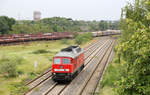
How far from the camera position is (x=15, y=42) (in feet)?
174

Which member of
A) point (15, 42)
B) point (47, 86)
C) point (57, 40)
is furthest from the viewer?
point (57, 40)

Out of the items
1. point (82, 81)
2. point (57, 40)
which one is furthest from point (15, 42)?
point (82, 81)

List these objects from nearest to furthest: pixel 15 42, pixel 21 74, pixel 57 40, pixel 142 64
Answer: pixel 142 64, pixel 21 74, pixel 15 42, pixel 57 40

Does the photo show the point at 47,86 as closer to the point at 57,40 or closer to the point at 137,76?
the point at 137,76

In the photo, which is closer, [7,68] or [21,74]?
[7,68]

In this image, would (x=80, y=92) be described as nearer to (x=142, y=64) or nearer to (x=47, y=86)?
(x=47, y=86)

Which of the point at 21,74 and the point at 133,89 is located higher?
the point at 133,89

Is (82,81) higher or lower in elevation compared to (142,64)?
lower

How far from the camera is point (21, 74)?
75.8 ft

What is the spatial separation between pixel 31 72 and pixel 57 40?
44.4m

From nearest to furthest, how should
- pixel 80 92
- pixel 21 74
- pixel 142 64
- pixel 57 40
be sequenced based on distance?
pixel 142 64
pixel 80 92
pixel 21 74
pixel 57 40

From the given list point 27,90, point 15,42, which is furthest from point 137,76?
point 15,42

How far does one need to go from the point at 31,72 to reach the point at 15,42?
31311 millimetres

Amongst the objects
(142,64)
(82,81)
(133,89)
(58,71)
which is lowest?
(82,81)
